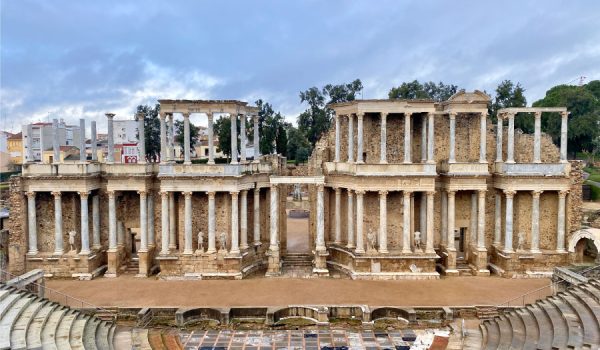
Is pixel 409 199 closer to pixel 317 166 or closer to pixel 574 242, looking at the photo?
pixel 317 166

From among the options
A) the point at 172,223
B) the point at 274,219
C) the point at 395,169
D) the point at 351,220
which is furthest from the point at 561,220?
the point at 172,223

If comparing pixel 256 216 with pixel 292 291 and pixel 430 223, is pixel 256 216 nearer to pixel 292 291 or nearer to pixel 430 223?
pixel 292 291

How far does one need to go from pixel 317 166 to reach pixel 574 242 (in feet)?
53.1

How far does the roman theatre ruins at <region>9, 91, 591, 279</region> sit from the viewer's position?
2800 cm

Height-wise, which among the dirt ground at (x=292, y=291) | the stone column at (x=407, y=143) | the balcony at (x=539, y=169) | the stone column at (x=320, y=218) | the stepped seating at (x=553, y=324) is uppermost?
the stone column at (x=407, y=143)

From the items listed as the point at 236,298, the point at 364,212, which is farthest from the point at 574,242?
the point at 236,298

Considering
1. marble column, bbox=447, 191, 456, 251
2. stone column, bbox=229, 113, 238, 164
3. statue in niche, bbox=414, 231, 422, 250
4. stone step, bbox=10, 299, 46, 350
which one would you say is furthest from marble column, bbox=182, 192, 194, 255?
marble column, bbox=447, 191, 456, 251

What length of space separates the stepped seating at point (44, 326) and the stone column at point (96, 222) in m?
10.0

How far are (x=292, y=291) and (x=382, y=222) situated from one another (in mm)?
6919

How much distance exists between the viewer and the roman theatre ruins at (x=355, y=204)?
28000 mm

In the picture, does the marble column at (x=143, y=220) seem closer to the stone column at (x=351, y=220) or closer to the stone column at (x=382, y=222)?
the stone column at (x=351, y=220)

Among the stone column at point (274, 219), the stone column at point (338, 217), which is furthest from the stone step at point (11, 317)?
the stone column at point (338, 217)

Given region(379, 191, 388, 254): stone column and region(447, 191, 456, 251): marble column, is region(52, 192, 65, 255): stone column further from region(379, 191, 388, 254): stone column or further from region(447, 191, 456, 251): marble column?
region(447, 191, 456, 251): marble column

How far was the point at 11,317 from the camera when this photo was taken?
54.2 ft
